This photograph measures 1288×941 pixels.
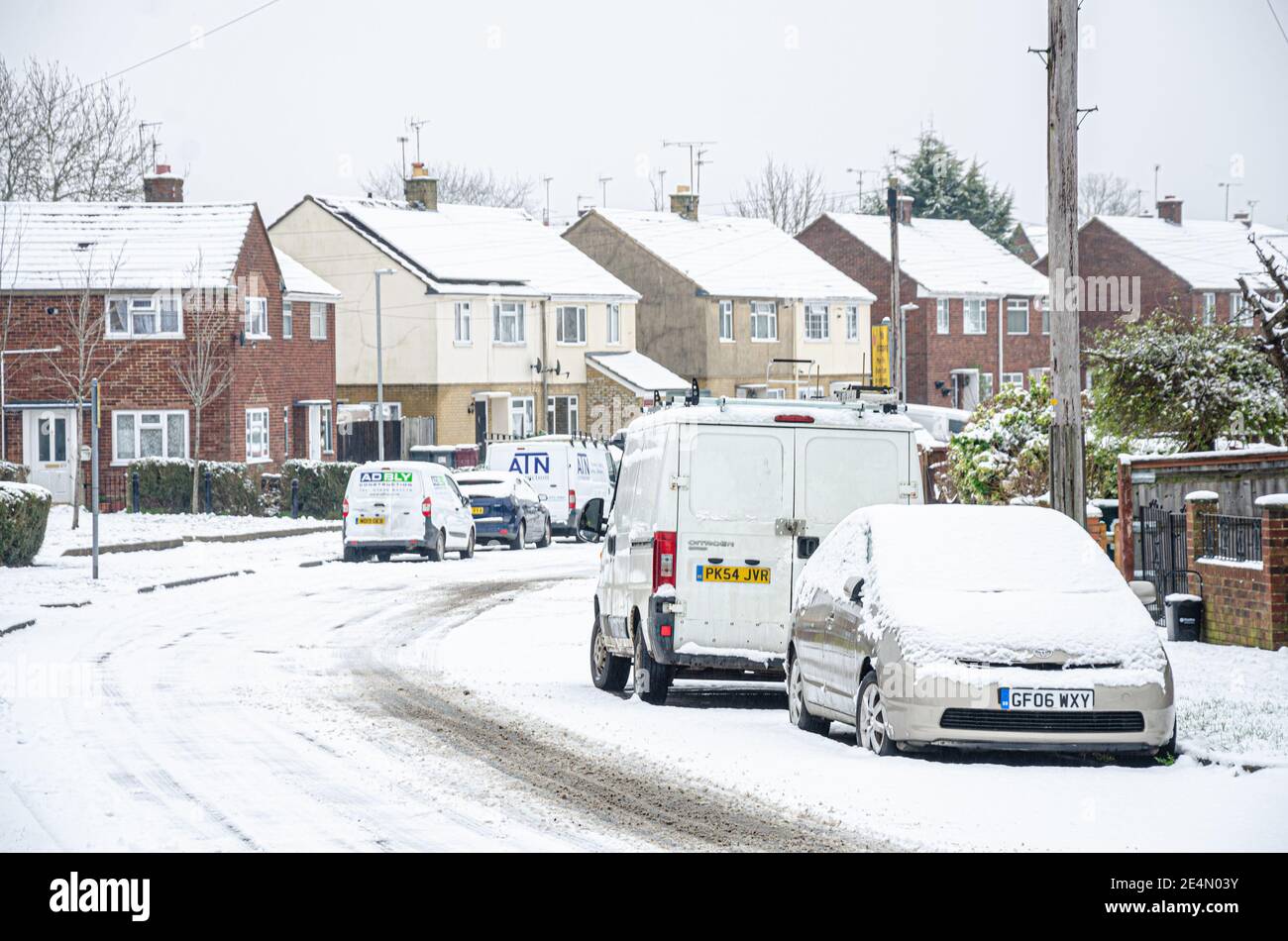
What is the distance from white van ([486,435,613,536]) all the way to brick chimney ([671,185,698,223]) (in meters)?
39.3

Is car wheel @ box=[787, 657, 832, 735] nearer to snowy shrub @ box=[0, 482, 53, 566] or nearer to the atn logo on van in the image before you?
snowy shrub @ box=[0, 482, 53, 566]

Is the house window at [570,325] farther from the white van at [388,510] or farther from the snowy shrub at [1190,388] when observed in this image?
the snowy shrub at [1190,388]

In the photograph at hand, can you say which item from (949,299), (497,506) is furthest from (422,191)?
(497,506)

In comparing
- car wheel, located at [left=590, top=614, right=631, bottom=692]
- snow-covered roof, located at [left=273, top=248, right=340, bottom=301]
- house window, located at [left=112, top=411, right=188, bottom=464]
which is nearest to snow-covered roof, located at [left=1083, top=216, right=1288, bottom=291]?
snow-covered roof, located at [left=273, top=248, right=340, bottom=301]

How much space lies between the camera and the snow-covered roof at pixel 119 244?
5084cm

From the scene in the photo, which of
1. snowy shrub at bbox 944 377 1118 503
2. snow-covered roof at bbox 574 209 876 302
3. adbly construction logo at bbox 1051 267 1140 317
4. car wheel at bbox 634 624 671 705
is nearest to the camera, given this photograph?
car wheel at bbox 634 624 671 705

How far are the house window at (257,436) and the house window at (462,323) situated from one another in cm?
1008

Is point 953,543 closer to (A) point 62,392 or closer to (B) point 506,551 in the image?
(B) point 506,551

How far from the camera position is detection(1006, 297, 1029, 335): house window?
8288 centimetres

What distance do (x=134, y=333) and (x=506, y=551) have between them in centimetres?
1754

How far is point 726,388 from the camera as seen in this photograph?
7300 cm

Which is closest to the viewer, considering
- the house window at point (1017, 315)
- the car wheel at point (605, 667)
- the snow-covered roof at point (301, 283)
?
the car wheel at point (605, 667)

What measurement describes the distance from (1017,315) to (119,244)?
43487 millimetres
